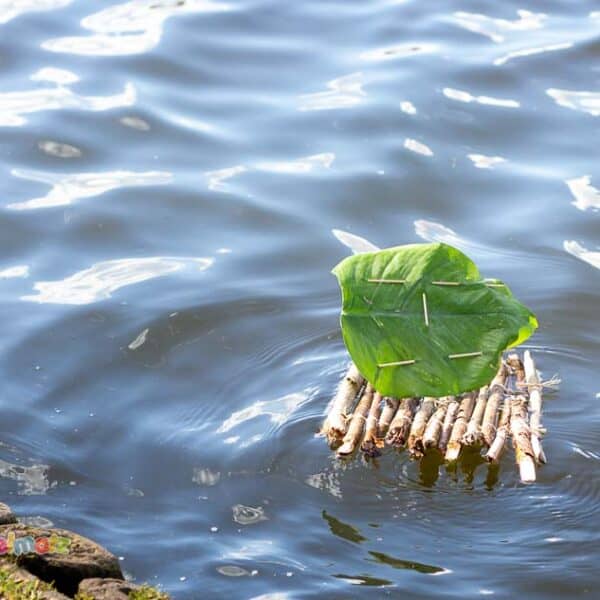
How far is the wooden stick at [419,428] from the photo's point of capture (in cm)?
452

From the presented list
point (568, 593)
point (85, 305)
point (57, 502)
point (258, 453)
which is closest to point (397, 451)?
point (258, 453)

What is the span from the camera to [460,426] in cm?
455

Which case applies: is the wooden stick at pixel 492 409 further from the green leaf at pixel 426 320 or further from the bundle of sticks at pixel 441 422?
the green leaf at pixel 426 320

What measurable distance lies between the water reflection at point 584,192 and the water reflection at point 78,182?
2.22 m

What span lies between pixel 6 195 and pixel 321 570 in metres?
3.50

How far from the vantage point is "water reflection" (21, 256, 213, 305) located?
5922 millimetres

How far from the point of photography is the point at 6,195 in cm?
685

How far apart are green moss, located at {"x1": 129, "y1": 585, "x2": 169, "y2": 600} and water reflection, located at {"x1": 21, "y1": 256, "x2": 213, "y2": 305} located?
240 cm

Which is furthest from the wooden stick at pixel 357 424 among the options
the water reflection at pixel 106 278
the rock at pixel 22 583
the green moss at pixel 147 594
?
the water reflection at pixel 106 278

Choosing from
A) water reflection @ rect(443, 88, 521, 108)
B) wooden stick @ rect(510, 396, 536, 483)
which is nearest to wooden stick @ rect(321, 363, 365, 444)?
wooden stick @ rect(510, 396, 536, 483)

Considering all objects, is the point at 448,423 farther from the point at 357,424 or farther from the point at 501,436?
the point at 357,424

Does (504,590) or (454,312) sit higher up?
(454,312)

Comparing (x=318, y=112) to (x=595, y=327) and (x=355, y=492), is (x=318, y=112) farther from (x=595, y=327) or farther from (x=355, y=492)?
(x=355, y=492)

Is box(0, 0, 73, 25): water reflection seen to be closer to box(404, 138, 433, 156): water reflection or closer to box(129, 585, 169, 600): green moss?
box(404, 138, 433, 156): water reflection
